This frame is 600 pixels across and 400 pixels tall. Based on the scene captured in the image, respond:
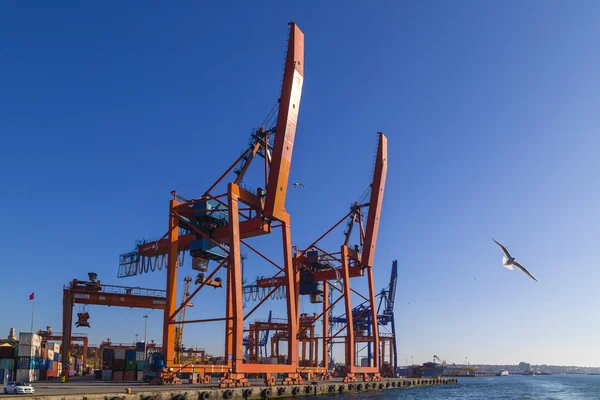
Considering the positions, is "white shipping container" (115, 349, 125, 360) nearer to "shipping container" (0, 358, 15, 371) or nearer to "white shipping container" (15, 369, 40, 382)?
"white shipping container" (15, 369, 40, 382)

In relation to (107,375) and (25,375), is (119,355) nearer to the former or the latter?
(107,375)

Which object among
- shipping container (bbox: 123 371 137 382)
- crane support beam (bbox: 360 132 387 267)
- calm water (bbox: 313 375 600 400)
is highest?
crane support beam (bbox: 360 132 387 267)

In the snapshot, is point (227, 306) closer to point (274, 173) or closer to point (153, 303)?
point (274, 173)

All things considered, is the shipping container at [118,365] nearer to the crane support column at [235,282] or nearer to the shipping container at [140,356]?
the shipping container at [140,356]

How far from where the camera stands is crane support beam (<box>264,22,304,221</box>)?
3725 cm

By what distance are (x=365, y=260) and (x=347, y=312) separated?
6.04 metres

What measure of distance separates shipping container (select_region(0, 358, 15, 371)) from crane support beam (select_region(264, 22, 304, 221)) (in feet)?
68.7

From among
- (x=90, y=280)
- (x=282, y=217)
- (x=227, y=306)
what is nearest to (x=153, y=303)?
(x=90, y=280)

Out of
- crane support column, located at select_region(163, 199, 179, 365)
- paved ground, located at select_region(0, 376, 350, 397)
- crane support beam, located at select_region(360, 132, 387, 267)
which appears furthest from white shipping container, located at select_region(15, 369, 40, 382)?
crane support beam, located at select_region(360, 132, 387, 267)

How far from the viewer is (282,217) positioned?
3825cm

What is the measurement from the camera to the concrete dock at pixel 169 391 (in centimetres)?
2323

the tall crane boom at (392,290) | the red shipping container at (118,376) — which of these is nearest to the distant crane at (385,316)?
the tall crane boom at (392,290)

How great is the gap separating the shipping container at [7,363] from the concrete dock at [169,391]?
3599 millimetres

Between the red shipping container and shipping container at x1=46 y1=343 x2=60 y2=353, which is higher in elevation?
shipping container at x1=46 y1=343 x2=60 y2=353
